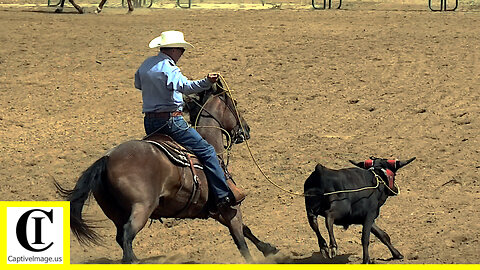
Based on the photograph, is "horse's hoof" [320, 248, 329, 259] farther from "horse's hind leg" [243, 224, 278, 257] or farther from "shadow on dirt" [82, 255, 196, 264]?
"shadow on dirt" [82, 255, 196, 264]

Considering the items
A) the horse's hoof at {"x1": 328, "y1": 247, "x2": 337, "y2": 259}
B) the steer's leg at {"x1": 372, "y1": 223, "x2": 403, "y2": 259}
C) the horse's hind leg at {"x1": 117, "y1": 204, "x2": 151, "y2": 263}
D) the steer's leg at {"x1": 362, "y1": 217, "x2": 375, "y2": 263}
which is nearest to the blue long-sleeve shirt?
the horse's hind leg at {"x1": 117, "y1": 204, "x2": 151, "y2": 263}

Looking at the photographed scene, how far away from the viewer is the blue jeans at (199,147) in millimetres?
9805

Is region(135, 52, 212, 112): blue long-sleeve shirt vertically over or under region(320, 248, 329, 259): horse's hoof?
over

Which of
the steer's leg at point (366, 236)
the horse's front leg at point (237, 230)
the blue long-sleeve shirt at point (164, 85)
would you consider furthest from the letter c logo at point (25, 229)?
the steer's leg at point (366, 236)

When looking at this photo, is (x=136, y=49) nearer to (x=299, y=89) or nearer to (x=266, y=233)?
(x=299, y=89)

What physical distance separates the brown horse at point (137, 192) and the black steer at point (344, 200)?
0.81m

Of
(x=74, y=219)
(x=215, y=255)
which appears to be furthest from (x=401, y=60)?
(x=74, y=219)

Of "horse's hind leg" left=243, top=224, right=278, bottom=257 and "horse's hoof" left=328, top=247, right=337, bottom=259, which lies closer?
"horse's hoof" left=328, top=247, right=337, bottom=259

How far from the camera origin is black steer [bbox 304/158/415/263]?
10.3m

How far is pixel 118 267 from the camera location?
28.2ft

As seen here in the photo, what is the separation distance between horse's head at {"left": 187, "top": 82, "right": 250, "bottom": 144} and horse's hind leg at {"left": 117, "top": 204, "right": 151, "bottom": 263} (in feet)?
4.75

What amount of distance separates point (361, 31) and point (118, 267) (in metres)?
12.9

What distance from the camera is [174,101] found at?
9.73m

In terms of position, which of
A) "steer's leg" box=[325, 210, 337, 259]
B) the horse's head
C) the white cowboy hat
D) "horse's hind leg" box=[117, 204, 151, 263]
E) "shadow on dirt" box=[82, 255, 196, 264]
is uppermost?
the white cowboy hat
